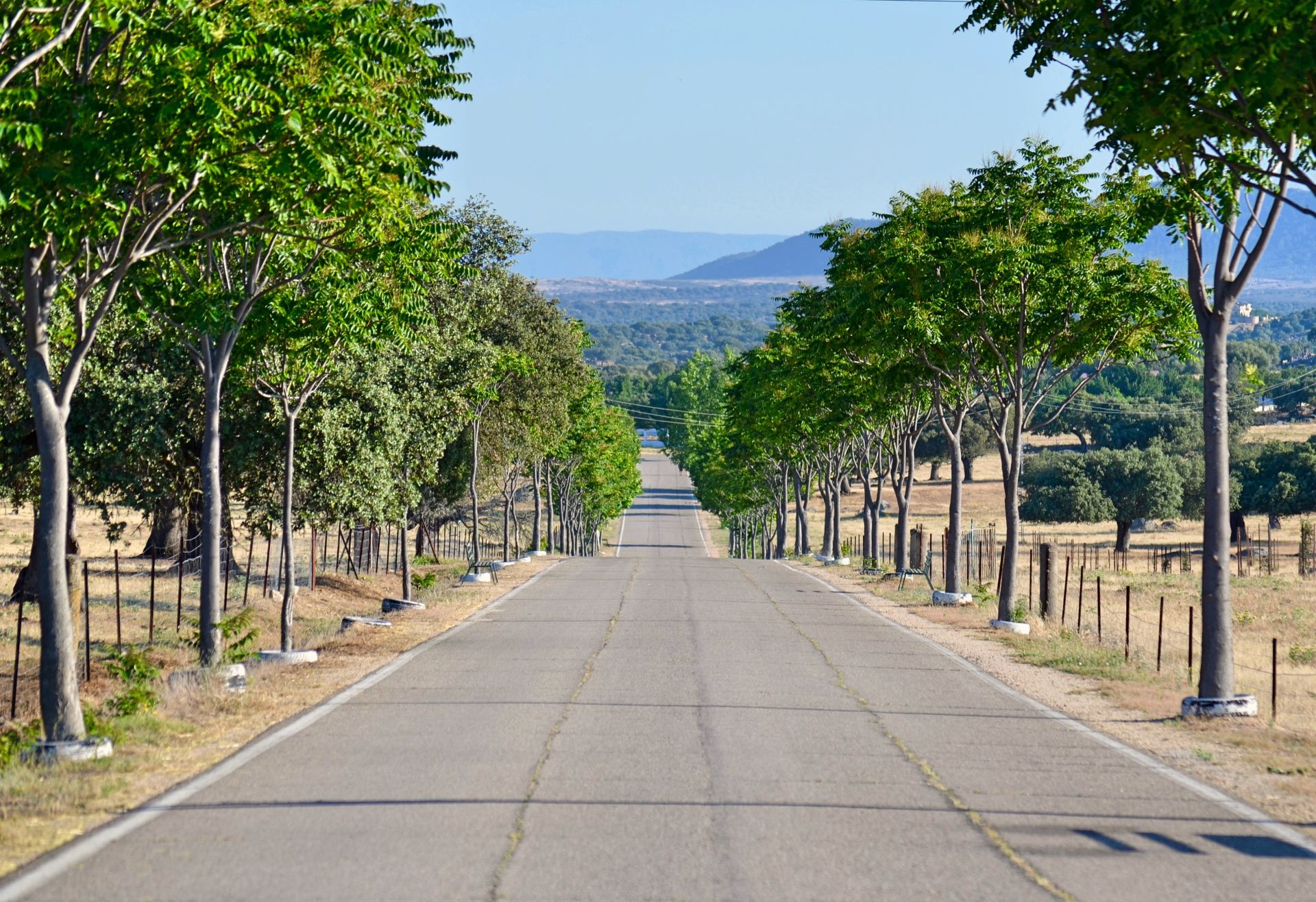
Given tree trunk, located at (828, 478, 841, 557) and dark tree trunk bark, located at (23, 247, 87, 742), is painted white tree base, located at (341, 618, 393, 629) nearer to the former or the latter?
dark tree trunk bark, located at (23, 247, 87, 742)

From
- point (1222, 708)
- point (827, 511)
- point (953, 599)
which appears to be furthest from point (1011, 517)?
point (827, 511)

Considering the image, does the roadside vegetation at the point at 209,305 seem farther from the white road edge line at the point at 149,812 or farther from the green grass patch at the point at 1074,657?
the green grass patch at the point at 1074,657

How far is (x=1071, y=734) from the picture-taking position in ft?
40.7

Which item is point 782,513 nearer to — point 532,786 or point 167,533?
point 167,533

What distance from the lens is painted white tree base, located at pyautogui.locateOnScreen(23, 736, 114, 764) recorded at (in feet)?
34.0

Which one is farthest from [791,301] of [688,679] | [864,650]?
[688,679]

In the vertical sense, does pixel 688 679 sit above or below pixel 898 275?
below

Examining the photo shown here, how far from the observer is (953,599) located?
2862 centimetres

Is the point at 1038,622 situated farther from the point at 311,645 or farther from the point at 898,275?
the point at 311,645

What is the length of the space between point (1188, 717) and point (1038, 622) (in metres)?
11.2

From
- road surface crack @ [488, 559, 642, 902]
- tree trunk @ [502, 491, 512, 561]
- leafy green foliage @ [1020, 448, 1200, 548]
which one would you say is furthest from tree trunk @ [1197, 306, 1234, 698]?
leafy green foliage @ [1020, 448, 1200, 548]

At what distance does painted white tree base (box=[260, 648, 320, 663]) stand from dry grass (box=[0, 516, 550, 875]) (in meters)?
0.23

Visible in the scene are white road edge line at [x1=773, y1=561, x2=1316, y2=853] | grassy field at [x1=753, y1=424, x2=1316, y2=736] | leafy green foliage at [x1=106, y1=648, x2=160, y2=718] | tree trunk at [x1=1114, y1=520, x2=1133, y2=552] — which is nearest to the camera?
white road edge line at [x1=773, y1=561, x2=1316, y2=853]

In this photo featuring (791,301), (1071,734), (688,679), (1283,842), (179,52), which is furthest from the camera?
(791,301)
